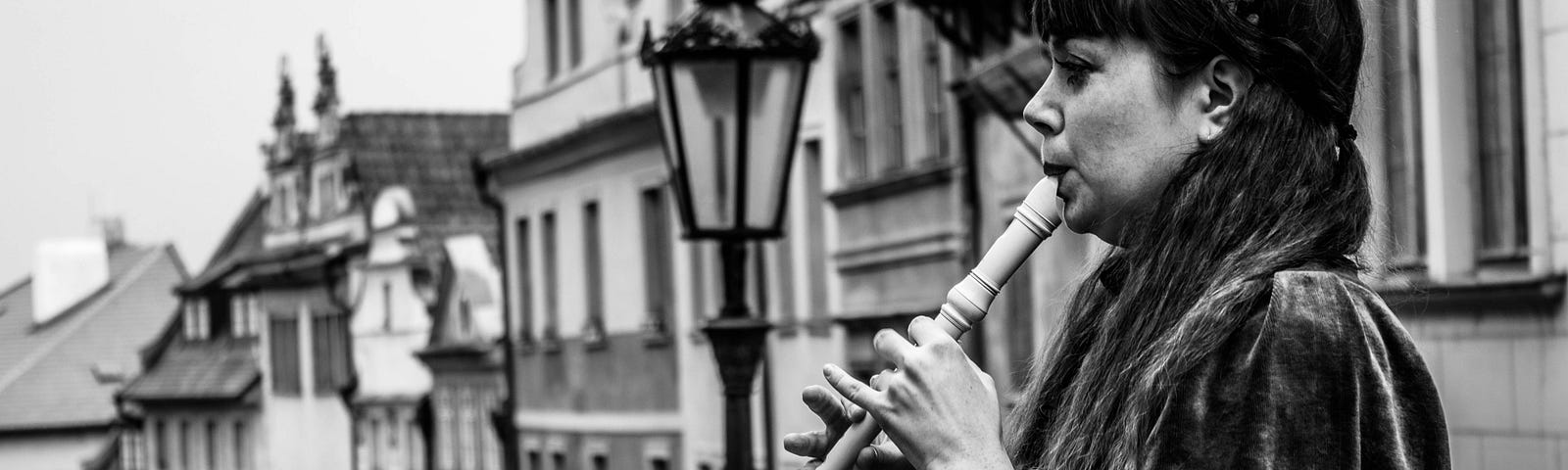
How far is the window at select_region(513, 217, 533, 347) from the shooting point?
108ft

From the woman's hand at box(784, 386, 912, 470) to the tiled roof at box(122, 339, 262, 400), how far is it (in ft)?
164

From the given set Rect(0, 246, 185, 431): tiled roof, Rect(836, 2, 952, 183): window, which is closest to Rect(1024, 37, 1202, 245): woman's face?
Rect(836, 2, 952, 183): window

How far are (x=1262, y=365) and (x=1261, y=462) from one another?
81 mm

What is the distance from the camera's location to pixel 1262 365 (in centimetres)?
229

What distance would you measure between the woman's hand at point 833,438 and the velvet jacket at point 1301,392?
64 centimetres

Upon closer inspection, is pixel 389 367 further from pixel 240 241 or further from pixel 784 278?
pixel 784 278

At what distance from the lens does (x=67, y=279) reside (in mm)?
69188

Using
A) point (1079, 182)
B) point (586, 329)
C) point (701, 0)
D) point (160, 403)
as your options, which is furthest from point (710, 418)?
point (160, 403)

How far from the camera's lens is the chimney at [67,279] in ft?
225

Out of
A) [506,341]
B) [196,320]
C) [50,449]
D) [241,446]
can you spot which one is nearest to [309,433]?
[241,446]

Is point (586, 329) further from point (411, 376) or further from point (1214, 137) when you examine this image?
point (1214, 137)

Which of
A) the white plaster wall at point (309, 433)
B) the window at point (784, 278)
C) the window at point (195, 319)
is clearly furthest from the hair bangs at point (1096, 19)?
the window at point (195, 319)

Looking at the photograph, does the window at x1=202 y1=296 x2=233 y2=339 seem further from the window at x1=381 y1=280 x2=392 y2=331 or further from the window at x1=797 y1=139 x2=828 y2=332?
the window at x1=797 y1=139 x2=828 y2=332

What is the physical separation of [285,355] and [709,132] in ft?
141
